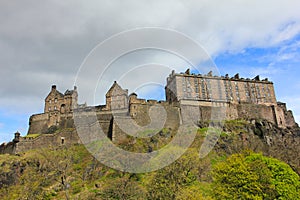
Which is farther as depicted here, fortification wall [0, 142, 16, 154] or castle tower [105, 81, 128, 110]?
castle tower [105, 81, 128, 110]

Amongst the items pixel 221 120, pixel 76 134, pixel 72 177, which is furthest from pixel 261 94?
pixel 72 177

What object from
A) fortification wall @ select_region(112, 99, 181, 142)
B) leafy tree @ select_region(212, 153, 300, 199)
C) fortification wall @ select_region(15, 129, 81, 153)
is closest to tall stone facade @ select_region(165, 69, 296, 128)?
fortification wall @ select_region(112, 99, 181, 142)

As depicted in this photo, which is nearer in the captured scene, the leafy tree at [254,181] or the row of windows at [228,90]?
the leafy tree at [254,181]

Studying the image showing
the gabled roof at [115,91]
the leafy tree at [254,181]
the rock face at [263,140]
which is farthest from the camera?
the gabled roof at [115,91]

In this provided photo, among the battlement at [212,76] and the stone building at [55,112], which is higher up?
the battlement at [212,76]

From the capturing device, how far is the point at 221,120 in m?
55.2

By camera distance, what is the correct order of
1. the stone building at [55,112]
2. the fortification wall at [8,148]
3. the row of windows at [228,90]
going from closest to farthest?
the fortification wall at [8,148]
the stone building at [55,112]
the row of windows at [228,90]

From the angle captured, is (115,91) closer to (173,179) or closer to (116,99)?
(116,99)

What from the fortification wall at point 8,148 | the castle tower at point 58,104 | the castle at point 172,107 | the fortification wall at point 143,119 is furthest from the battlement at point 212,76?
the fortification wall at point 8,148

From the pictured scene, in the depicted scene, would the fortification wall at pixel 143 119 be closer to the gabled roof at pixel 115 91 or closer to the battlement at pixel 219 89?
the battlement at pixel 219 89

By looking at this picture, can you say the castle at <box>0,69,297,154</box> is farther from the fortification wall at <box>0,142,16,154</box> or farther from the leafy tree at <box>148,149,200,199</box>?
the leafy tree at <box>148,149,200,199</box>

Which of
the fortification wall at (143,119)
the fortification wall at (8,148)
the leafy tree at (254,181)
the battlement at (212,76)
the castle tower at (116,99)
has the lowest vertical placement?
the leafy tree at (254,181)

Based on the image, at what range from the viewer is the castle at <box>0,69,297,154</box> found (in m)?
49.7

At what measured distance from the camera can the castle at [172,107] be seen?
163ft
